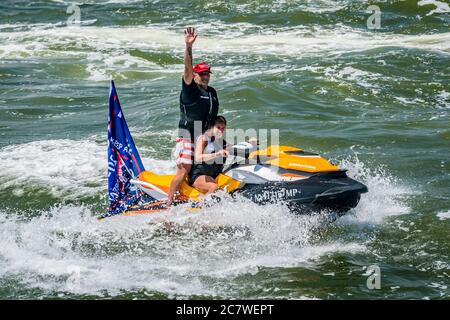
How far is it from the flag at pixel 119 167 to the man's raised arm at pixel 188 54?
1278 mm

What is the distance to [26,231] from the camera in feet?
29.8

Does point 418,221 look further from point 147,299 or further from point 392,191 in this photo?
point 147,299

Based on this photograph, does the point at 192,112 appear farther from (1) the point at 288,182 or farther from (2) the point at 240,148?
(1) the point at 288,182

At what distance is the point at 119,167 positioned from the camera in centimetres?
888

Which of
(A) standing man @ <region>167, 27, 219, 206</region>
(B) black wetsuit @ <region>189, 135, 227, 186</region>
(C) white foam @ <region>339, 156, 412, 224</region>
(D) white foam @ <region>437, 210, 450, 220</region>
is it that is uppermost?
(A) standing man @ <region>167, 27, 219, 206</region>

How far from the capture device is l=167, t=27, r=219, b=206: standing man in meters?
8.01

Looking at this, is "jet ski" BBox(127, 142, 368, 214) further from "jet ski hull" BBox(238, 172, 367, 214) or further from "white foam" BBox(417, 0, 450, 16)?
"white foam" BBox(417, 0, 450, 16)

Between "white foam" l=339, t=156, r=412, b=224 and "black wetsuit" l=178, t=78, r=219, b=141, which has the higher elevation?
"black wetsuit" l=178, t=78, r=219, b=141

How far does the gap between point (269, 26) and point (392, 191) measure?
1459cm

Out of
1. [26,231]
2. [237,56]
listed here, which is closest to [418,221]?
[26,231]

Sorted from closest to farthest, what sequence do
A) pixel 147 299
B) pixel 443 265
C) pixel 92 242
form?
pixel 147 299 < pixel 443 265 < pixel 92 242

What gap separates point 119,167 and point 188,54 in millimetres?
1876

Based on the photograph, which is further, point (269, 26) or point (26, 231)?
point (269, 26)

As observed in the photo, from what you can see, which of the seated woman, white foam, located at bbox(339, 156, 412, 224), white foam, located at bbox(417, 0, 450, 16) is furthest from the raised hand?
white foam, located at bbox(417, 0, 450, 16)
